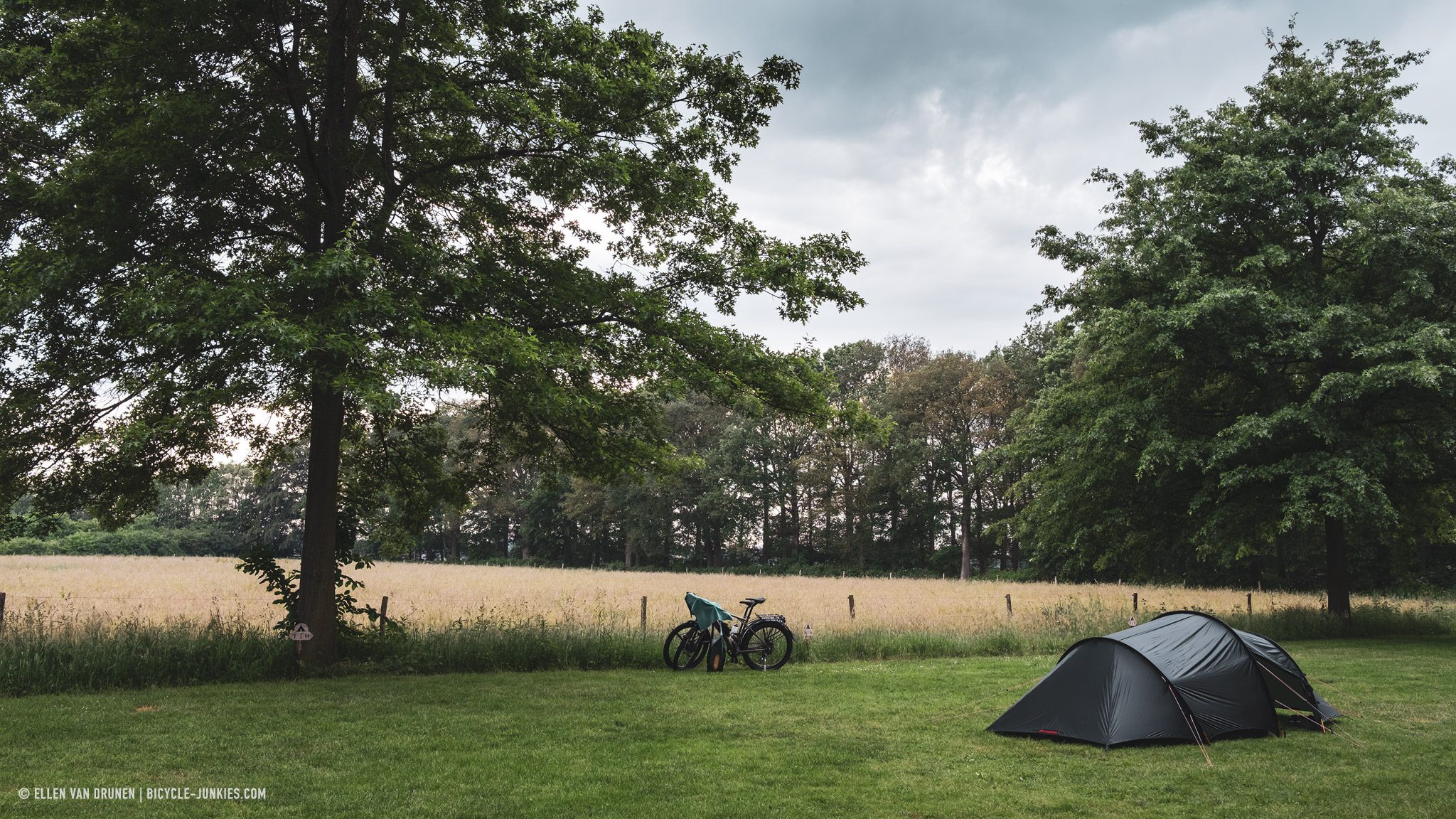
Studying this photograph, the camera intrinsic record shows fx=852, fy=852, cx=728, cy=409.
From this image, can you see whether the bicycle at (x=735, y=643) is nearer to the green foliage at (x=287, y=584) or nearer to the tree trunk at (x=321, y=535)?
the green foliage at (x=287, y=584)

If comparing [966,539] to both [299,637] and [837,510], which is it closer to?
[837,510]

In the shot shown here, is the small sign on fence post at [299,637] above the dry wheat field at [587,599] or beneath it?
above

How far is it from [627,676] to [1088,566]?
1524 inches

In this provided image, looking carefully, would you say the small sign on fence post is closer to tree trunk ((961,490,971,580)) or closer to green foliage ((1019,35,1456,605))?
green foliage ((1019,35,1456,605))

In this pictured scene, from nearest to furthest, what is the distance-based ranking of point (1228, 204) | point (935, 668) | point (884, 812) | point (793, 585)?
point (884, 812), point (935, 668), point (1228, 204), point (793, 585)

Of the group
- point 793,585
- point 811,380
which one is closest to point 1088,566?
point 793,585

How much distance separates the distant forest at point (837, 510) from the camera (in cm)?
4241

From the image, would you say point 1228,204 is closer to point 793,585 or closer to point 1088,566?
point 793,585

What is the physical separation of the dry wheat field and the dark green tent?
6940 mm

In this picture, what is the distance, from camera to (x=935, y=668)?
45.8 ft

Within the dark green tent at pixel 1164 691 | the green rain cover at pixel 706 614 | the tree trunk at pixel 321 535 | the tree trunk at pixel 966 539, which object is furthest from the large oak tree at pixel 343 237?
the tree trunk at pixel 966 539

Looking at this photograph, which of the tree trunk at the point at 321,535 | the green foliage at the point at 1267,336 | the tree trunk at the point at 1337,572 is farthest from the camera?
the tree trunk at the point at 1337,572

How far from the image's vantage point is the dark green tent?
8.59 m

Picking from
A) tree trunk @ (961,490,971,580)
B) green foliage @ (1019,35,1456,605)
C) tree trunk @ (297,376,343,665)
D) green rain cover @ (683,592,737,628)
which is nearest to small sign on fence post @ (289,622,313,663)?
tree trunk @ (297,376,343,665)
